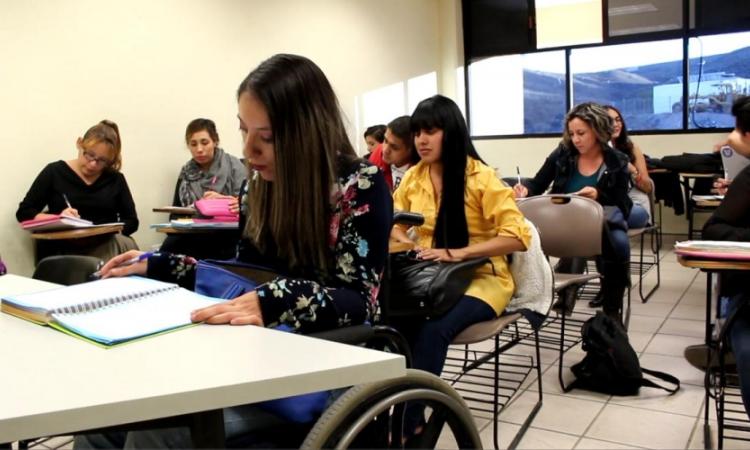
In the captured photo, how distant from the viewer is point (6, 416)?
739mm

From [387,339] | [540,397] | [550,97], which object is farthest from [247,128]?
[550,97]

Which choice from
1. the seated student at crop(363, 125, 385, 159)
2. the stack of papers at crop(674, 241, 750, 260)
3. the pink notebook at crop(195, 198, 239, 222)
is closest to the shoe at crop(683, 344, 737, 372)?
the stack of papers at crop(674, 241, 750, 260)

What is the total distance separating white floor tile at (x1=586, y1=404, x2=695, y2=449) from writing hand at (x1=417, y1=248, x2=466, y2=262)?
31.4 inches

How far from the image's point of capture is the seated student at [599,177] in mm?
3281

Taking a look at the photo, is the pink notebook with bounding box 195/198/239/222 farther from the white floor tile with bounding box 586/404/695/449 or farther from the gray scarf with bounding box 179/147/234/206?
the white floor tile with bounding box 586/404/695/449

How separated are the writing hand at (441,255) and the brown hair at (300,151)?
829mm

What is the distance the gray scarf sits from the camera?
434cm

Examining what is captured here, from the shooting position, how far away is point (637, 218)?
407cm

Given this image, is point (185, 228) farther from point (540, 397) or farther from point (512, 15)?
point (512, 15)

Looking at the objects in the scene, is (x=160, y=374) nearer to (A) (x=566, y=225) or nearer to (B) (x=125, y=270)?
(B) (x=125, y=270)

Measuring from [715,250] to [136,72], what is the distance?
377 centimetres

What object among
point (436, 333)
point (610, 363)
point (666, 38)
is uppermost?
point (666, 38)

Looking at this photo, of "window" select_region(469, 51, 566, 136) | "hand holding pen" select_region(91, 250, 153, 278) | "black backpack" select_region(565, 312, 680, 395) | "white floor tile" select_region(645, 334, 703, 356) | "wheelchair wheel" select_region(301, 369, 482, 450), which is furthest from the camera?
"window" select_region(469, 51, 566, 136)

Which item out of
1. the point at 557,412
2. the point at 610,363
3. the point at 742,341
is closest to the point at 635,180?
Answer: the point at 610,363
